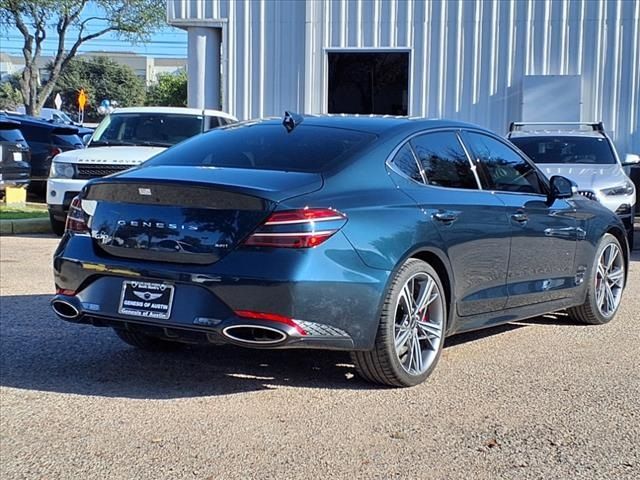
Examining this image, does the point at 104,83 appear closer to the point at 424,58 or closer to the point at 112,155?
the point at 424,58

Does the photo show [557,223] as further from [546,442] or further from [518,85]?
[518,85]

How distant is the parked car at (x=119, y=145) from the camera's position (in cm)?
1109

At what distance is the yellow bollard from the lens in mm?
15070

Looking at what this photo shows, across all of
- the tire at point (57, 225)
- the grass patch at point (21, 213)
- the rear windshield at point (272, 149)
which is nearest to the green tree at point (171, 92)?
the grass patch at point (21, 213)

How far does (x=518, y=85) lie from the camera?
17406 mm

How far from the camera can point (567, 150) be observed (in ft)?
38.9

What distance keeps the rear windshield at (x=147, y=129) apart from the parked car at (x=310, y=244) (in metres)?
6.58

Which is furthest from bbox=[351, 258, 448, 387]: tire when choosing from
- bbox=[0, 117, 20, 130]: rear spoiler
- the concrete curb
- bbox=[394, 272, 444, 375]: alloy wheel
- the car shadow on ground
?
bbox=[0, 117, 20, 130]: rear spoiler

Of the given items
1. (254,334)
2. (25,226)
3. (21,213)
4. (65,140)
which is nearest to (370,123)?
(254,334)

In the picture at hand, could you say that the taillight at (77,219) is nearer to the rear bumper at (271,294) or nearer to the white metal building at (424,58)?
the rear bumper at (271,294)

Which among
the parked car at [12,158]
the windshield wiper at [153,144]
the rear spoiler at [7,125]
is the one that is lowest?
the parked car at [12,158]

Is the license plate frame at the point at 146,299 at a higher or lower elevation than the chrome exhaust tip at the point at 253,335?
higher

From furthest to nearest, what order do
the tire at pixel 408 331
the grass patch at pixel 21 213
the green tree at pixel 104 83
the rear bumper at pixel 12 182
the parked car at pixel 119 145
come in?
the green tree at pixel 104 83 → the rear bumper at pixel 12 182 → the grass patch at pixel 21 213 → the parked car at pixel 119 145 → the tire at pixel 408 331

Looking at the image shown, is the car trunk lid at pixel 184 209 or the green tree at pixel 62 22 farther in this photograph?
the green tree at pixel 62 22
